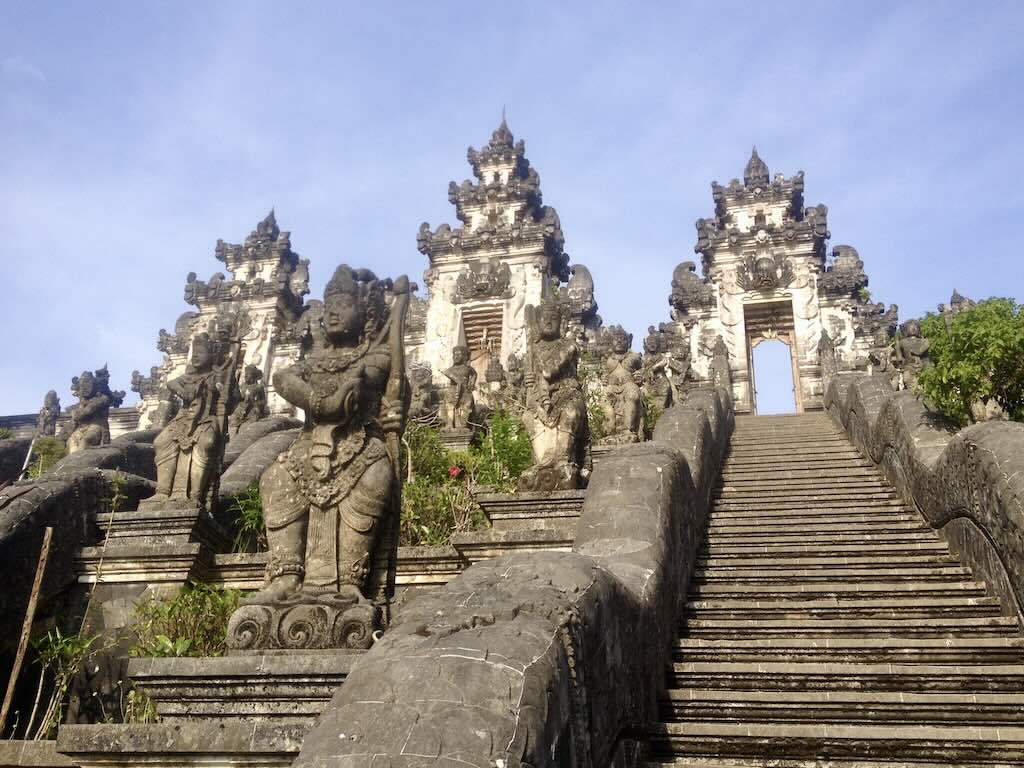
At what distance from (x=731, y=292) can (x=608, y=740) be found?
20525 mm

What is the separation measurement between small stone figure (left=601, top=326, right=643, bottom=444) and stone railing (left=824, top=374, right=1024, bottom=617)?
3501mm

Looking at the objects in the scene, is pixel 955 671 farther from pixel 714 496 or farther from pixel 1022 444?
pixel 714 496

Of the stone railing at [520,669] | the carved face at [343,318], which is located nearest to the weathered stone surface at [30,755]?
the stone railing at [520,669]

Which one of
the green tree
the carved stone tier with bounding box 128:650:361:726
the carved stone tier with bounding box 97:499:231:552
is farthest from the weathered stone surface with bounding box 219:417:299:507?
the green tree

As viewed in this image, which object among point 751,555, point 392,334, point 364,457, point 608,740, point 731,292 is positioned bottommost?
point 608,740

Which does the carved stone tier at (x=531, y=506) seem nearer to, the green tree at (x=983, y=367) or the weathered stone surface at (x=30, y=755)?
the weathered stone surface at (x=30, y=755)

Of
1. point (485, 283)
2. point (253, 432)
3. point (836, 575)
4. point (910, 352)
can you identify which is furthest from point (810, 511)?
point (485, 283)

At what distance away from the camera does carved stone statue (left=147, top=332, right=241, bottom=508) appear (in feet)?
29.4

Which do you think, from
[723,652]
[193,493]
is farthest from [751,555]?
[193,493]

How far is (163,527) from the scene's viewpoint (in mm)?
8180

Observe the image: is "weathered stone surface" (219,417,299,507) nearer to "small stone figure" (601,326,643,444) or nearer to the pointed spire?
"small stone figure" (601,326,643,444)

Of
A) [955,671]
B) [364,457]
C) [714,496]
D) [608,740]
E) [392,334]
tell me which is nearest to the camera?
[608,740]

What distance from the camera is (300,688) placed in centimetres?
438

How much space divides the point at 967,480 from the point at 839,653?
78.0 inches
